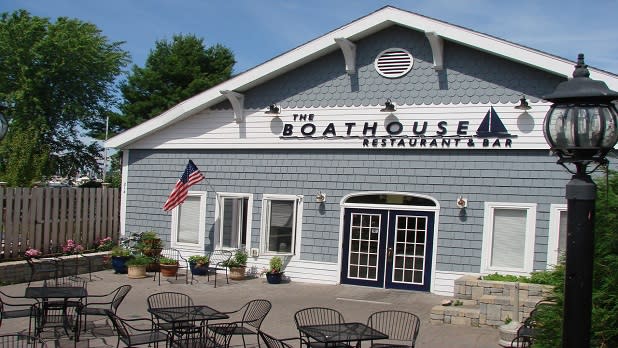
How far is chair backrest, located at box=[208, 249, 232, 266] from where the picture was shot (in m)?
15.6

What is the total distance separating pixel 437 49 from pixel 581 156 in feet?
30.5

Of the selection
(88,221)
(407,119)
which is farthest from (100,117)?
(407,119)

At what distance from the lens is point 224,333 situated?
7.71 m

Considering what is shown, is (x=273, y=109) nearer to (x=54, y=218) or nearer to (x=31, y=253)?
(x=54, y=218)

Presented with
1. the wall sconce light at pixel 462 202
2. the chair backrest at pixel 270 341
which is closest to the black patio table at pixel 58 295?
the chair backrest at pixel 270 341

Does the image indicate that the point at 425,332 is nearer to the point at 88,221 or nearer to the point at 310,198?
the point at 310,198

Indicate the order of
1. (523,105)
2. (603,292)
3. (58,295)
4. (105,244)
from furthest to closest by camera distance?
(105,244)
(523,105)
(58,295)
(603,292)

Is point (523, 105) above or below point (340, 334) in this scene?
above

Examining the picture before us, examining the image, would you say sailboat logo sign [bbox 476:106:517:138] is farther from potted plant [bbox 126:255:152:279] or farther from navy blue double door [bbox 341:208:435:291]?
potted plant [bbox 126:255:152:279]

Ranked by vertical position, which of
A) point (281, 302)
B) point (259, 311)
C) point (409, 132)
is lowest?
point (281, 302)

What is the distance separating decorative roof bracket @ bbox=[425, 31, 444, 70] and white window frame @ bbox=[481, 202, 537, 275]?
3.15 m

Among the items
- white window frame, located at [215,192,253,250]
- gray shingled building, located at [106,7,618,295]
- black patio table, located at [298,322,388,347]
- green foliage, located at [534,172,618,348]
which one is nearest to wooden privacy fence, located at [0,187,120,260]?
gray shingled building, located at [106,7,618,295]

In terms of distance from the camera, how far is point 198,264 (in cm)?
1523

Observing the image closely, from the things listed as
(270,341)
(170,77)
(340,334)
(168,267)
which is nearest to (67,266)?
(168,267)
